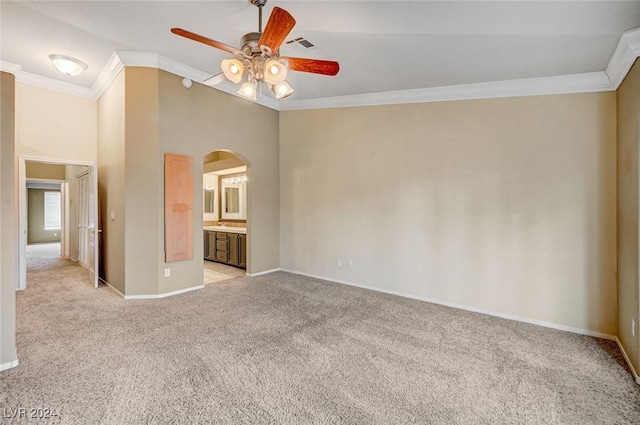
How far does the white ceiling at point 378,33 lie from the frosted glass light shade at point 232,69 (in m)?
0.68

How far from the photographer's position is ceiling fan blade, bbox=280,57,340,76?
7.90 ft

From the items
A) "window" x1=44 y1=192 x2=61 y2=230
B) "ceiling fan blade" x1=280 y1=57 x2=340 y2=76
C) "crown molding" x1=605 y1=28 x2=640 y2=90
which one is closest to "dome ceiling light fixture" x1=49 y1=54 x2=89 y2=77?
"ceiling fan blade" x1=280 y1=57 x2=340 y2=76

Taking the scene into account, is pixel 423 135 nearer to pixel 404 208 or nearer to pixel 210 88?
pixel 404 208

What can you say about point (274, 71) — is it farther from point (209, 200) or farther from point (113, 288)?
point (209, 200)

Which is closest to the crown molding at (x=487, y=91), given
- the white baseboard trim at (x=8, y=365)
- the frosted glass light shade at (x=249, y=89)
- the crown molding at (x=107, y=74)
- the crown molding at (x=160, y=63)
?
the crown molding at (x=160, y=63)

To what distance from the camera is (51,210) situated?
11.7 meters

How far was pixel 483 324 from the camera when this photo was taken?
11.1 ft

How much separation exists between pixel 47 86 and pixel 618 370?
7.78 meters

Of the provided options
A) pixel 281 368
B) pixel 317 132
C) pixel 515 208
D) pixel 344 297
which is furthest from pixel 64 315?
pixel 515 208

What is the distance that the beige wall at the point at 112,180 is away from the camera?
4.11 m

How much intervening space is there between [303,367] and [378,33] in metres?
3.19

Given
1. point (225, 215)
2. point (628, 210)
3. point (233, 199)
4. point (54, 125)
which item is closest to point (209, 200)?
point (225, 215)

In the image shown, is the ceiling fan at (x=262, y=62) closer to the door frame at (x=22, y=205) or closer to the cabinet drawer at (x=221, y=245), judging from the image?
the door frame at (x=22, y=205)

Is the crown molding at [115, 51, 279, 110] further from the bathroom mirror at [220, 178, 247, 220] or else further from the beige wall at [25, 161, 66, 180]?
the beige wall at [25, 161, 66, 180]
